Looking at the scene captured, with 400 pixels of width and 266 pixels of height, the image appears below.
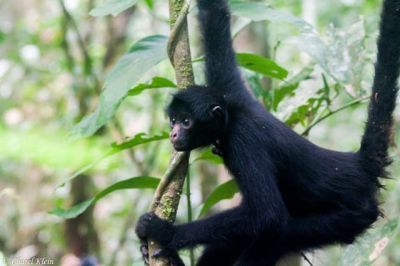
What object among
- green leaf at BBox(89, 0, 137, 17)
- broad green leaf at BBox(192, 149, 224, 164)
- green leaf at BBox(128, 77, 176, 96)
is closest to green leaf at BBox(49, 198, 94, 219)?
green leaf at BBox(128, 77, 176, 96)

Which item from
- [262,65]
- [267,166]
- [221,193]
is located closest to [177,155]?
[267,166]

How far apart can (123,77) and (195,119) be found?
1.09m

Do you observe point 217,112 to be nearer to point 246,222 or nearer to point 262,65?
point 262,65

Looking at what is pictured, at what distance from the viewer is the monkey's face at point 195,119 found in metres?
5.46

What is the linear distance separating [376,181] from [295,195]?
74 cm

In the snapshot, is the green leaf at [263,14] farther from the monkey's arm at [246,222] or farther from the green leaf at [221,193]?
the green leaf at [221,193]

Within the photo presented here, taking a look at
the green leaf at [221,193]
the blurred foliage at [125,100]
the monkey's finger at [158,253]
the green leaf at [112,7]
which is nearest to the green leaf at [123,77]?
the blurred foliage at [125,100]

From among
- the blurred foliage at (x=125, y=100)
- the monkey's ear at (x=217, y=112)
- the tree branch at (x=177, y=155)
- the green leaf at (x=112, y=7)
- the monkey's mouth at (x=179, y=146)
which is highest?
the green leaf at (x=112, y=7)

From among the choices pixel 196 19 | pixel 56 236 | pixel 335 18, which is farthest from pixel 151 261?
pixel 335 18

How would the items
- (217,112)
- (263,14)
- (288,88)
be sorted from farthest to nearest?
(288,88), (217,112), (263,14)

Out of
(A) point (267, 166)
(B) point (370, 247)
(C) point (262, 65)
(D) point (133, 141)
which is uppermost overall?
Answer: (C) point (262, 65)

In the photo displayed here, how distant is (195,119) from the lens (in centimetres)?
568

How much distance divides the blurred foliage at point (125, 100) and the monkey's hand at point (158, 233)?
1.32 feet

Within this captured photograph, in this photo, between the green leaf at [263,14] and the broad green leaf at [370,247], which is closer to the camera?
the broad green leaf at [370,247]
